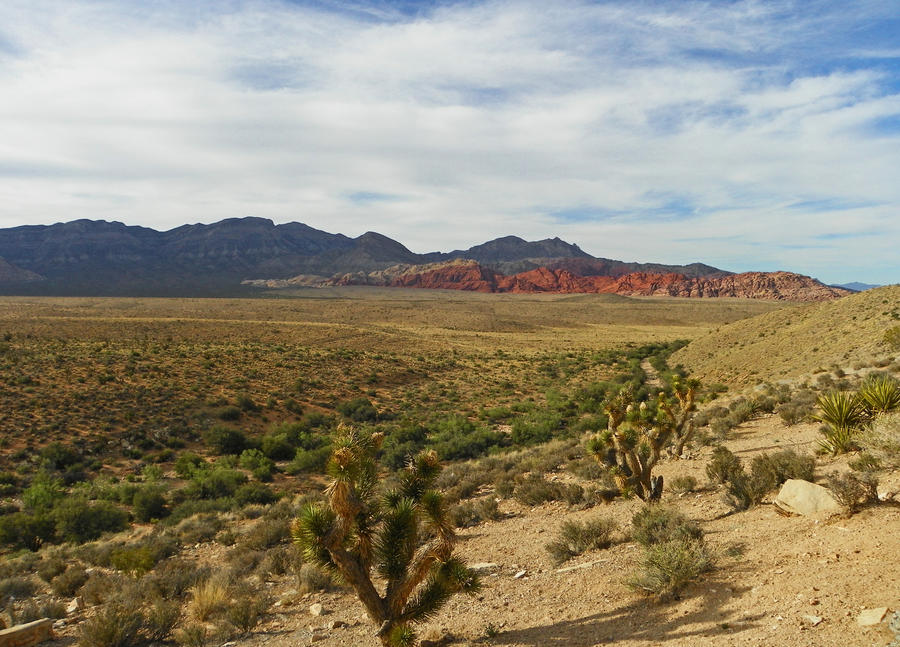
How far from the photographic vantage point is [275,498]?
648 inches

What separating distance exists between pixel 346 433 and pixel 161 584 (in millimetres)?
5544

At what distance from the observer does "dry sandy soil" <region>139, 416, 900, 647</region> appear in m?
5.18

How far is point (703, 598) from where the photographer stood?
245 inches

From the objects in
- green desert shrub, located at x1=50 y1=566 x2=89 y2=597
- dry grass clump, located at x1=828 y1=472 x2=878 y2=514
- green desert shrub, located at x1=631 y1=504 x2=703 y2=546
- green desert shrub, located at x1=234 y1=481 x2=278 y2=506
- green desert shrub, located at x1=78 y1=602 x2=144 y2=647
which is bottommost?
green desert shrub, located at x1=234 y1=481 x2=278 y2=506

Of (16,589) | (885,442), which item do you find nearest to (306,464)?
(16,589)

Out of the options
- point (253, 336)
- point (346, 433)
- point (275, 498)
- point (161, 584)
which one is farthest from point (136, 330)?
point (346, 433)

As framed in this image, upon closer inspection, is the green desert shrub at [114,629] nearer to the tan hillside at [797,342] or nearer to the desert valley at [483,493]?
the desert valley at [483,493]

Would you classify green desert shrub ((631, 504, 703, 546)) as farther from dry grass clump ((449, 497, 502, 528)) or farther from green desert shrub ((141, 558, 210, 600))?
green desert shrub ((141, 558, 210, 600))

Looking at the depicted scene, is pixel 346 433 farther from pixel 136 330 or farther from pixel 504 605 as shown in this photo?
pixel 136 330

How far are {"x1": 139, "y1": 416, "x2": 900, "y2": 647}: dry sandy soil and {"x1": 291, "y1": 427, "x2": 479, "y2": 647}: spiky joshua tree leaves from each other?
27.5 inches

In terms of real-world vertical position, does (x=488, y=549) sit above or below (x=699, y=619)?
below

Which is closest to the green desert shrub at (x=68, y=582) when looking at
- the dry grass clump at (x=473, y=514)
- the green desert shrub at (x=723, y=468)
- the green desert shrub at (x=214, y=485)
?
the green desert shrub at (x=214, y=485)

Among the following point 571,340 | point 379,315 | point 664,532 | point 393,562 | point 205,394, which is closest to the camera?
point 393,562

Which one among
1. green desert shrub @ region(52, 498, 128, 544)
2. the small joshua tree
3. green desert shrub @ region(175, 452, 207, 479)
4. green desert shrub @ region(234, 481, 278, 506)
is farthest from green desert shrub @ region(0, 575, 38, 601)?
the small joshua tree
